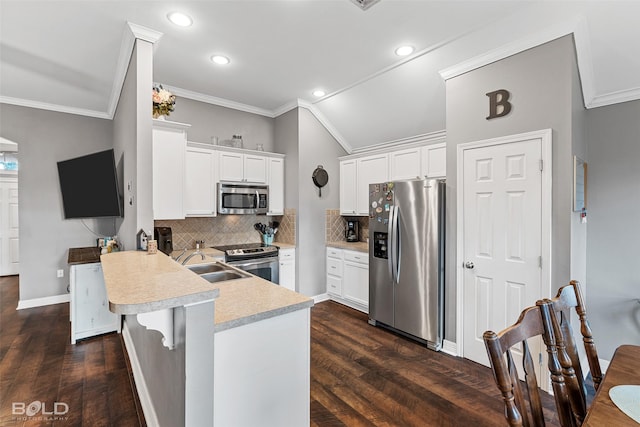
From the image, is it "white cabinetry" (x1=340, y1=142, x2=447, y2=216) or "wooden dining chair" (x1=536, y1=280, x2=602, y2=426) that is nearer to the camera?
"wooden dining chair" (x1=536, y1=280, x2=602, y2=426)

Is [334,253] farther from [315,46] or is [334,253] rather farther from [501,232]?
[315,46]

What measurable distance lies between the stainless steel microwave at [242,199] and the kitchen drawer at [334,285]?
4.70 feet

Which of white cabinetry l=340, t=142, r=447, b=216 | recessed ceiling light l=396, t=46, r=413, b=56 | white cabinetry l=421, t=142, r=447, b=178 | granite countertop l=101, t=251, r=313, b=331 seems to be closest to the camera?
granite countertop l=101, t=251, r=313, b=331

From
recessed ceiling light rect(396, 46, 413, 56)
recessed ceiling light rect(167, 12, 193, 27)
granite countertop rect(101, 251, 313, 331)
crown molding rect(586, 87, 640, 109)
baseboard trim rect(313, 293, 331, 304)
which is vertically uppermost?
recessed ceiling light rect(396, 46, 413, 56)

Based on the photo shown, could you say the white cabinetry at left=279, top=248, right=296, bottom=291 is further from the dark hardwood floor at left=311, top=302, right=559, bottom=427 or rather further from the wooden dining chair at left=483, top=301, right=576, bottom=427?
the wooden dining chair at left=483, top=301, right=576, bottom=427

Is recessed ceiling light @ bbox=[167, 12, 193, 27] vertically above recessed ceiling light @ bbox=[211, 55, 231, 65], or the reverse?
recessed ceiling light @ bbox=[211, 55, 231, 65]

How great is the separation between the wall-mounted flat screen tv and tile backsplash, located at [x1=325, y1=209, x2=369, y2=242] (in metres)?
2.75

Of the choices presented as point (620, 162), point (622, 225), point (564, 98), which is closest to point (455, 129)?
point (564, 98)

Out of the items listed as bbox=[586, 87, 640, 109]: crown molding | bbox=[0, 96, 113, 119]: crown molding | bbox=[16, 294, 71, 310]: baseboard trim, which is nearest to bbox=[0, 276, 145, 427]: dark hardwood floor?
bbox=[16, 294, 71, 310]: baseboard trim

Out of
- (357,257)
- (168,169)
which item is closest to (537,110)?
(357,257)

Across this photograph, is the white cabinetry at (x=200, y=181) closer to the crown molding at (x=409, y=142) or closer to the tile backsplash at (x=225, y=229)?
the tile backsplash at (x=225, y=229)

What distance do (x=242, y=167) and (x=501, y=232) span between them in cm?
322

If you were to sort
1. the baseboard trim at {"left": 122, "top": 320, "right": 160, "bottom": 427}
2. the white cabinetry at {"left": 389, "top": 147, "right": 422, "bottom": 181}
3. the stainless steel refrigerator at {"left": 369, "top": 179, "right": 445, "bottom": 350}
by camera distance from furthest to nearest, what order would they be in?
1. the white cabinetry at {"left": 389, "top": 147, "right": 422, "bottom": 181}
2. the stainless steel refrigerator at {"left": 369, "top": 179, "right": 445, "bottom": 350}
3. the baseboard trim at {"left": 122, "top": 320, "right": 160, "bottom": 427}

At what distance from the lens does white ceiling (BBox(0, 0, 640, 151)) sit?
7.47 feet
